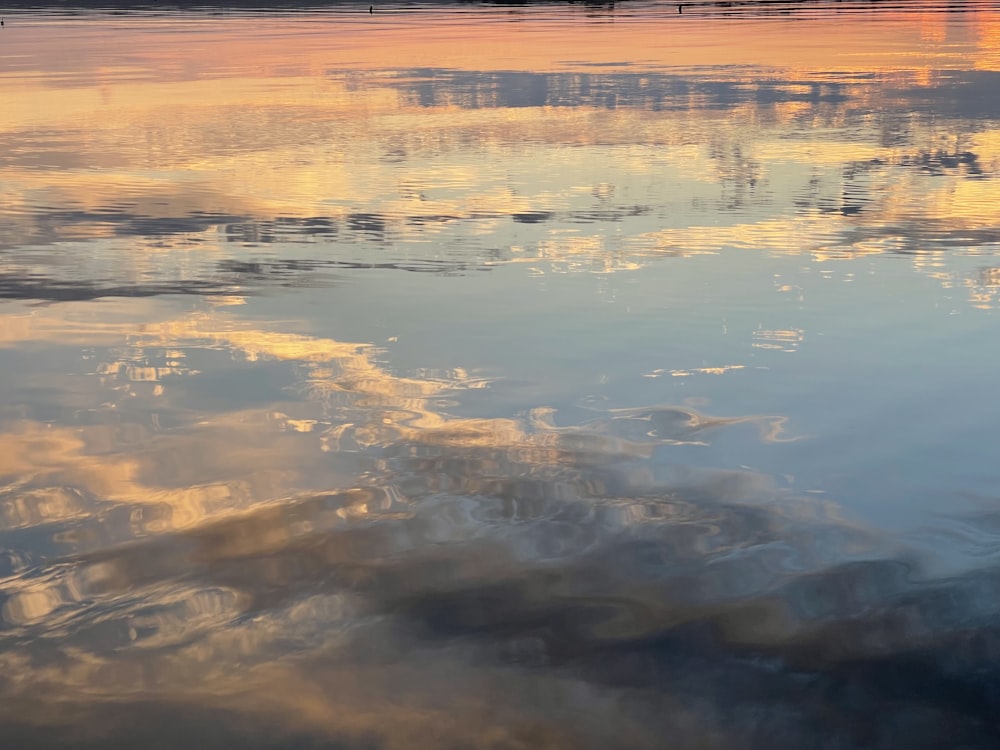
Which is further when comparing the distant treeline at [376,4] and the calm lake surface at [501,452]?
the distant treeline at [376,4]

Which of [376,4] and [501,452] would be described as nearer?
[501,452]

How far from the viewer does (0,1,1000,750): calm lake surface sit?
5484 mm

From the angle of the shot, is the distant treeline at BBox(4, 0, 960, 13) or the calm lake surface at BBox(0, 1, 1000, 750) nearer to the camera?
the calm lake surface at BBox(0, 1, 1000, 750)

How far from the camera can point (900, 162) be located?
21734 mm

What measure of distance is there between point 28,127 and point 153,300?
1614 cm

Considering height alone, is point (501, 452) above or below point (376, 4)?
below

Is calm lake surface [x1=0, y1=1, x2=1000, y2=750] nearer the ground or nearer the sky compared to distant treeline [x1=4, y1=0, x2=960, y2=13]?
nearer the ground

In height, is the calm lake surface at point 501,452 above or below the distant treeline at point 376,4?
below

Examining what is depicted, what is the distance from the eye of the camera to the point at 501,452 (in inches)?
332

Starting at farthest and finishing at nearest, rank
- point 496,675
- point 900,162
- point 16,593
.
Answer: point 900,162, point 16,593, point 496,675

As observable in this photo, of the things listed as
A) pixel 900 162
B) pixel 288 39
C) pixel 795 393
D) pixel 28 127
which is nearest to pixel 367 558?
pixel 795 393

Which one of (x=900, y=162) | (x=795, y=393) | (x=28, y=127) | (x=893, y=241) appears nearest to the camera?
(x=795, y=393)

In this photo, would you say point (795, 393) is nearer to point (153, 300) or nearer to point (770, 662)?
point (770, 662)

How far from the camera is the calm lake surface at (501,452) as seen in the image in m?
5.48
